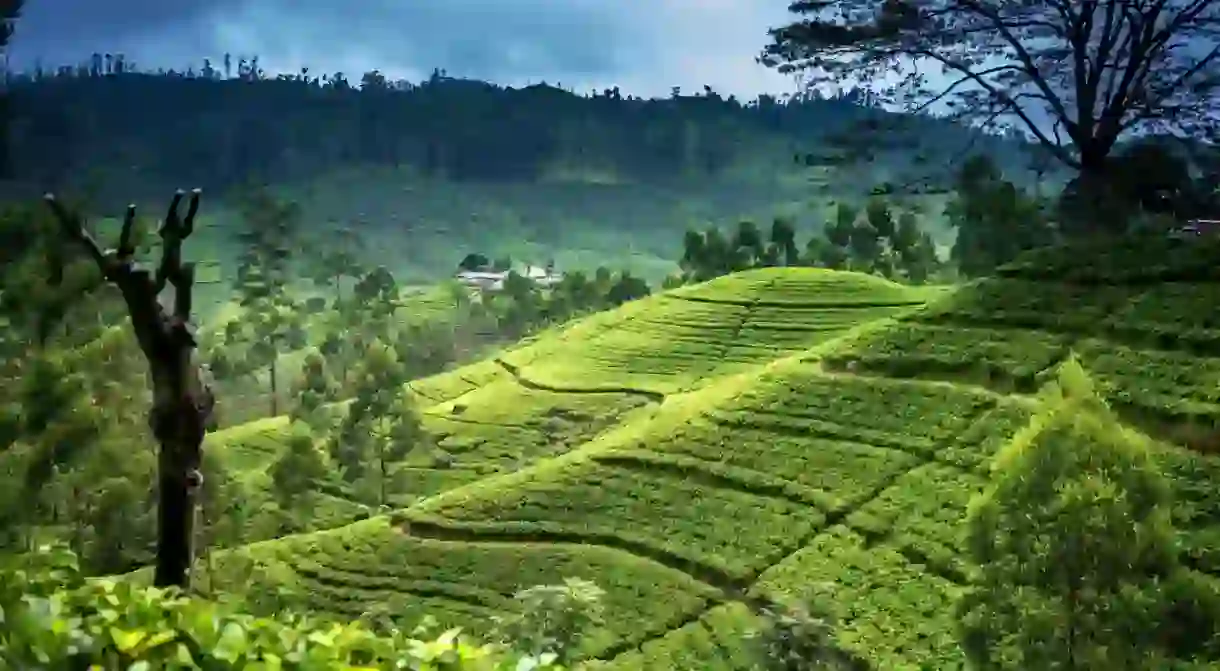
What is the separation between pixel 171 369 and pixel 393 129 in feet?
145

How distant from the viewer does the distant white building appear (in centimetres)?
3700

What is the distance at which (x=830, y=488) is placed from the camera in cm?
1216

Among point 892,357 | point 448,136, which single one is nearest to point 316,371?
point 892,357

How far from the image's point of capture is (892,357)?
1360 cm

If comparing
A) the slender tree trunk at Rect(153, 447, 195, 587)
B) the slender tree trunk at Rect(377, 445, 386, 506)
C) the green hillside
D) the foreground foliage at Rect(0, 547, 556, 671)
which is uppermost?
the foreground foliage at Rect(0, 547, 556, 671)

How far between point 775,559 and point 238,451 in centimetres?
1623

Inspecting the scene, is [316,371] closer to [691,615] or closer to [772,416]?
[772,416]

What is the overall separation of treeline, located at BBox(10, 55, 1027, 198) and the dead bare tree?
16.2 feet

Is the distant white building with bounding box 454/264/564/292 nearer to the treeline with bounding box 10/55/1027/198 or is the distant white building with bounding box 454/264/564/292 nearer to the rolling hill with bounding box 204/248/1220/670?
the treeline with bounding box 10/55/1027/198

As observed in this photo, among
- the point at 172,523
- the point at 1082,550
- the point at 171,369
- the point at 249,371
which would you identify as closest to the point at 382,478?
the point at 249,371

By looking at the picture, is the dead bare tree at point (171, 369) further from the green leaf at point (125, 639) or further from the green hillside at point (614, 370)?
the green hillside at point (614, 370)

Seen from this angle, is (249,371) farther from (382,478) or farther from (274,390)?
(382,478)

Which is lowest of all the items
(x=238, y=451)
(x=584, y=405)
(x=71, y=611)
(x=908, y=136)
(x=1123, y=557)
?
(x=238, y=451)

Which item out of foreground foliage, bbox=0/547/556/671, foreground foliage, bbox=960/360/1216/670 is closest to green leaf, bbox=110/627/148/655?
foreground foliage, bbox=0/547/556/671
